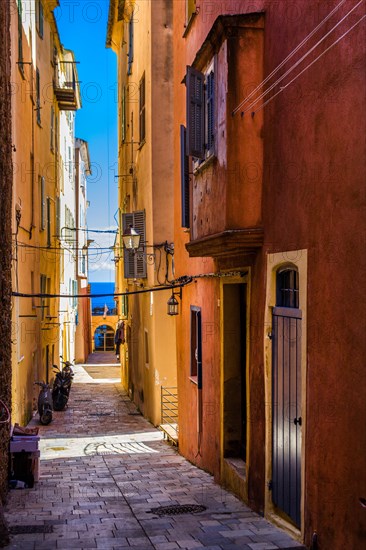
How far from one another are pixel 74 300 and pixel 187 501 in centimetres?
3326

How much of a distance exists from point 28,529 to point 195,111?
19.9ft

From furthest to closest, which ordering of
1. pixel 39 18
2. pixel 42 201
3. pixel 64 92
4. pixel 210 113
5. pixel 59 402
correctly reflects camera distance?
pixel 64 92
pixel 59 402
pixel 39 18
pixel 42 201
pixel 210 113

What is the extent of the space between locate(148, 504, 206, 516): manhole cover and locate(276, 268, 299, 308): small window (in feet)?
10.0

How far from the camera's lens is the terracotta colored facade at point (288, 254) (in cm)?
659

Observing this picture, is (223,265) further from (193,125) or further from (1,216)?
(1,216)

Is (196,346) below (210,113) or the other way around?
below

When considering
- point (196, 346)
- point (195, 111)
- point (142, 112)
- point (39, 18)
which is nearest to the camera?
point (195, 111)

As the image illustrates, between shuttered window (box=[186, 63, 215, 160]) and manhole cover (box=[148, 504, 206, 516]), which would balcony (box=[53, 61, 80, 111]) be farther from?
manhole cover (box=[148, 504, 206, 516])

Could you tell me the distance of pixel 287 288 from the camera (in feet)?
29.2

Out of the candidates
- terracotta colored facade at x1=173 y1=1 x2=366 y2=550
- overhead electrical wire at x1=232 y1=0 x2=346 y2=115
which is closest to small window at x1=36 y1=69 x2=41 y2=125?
terracotta colored facade at x1=173 y1=1 x2=366 y2=550

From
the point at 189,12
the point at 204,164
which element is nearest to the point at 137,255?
the point at 189,12

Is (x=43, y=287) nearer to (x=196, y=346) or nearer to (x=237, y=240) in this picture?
(x=196, y=346)

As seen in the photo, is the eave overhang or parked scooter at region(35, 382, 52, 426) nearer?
the eave overhang

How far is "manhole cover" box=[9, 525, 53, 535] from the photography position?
349 inches
